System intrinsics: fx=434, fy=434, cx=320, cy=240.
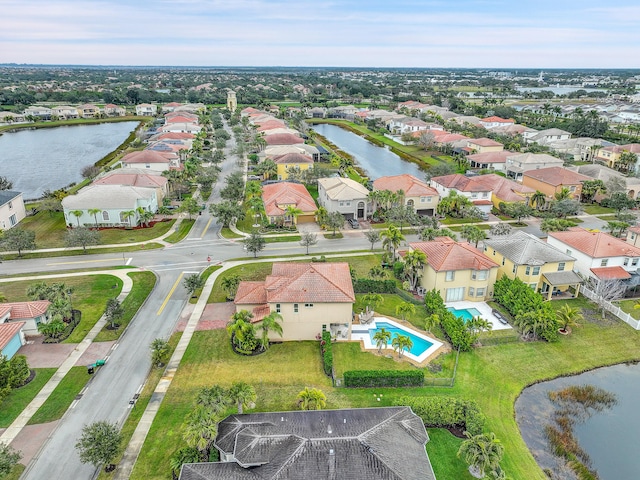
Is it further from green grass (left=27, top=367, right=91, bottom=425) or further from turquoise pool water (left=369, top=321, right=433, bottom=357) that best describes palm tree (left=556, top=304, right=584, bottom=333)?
green grass (left=27, top=367, right=91, bottom=425)

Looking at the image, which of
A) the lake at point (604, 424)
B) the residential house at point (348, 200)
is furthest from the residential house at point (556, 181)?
the lake at point (604, 424)

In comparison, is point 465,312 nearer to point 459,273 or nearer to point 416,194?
point 459,273

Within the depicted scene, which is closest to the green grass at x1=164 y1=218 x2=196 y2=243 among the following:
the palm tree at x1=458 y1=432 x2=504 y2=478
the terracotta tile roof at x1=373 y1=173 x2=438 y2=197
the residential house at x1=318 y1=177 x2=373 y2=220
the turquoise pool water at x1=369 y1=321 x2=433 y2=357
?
the residential house at x1=318 y1=177 x2=373 y2=220

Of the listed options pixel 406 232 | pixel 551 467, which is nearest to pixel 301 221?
pixel 406 232

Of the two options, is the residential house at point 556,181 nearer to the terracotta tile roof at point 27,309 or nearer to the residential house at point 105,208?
the residential house at point 105,208

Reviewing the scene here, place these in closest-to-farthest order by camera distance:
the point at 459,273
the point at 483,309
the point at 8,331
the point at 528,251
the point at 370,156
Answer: the point at 8,331 < the point at 483,309 < the point at 459,273 < the point at 528,251 < the point at 370,156

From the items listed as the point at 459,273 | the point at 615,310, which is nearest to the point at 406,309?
the point at 459,273

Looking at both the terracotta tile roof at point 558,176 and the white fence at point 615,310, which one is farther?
the terracotta tile roof at point 558,176
